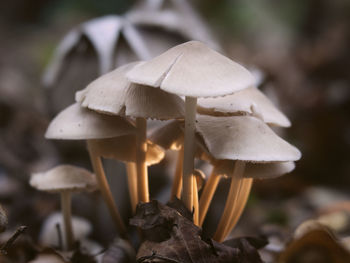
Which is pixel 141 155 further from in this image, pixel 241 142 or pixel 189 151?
pixel 241 142

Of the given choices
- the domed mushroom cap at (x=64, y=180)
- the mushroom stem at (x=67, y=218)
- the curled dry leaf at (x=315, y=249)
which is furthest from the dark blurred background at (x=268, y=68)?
the curled dry leaf at (x=315, y=249)

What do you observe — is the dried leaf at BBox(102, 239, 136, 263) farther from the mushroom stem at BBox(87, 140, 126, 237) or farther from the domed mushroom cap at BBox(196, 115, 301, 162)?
the domed mushroom cap at BBox(196, 115, 301, 162)

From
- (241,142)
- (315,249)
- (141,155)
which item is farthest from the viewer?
(141,155)

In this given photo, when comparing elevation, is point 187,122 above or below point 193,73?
below

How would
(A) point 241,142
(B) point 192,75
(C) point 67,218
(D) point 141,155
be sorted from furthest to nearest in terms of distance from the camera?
(C) point 67,218, (D) point 141,155, (A) point 241,142, (B) point 192,75

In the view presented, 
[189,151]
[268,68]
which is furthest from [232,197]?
[268,68]

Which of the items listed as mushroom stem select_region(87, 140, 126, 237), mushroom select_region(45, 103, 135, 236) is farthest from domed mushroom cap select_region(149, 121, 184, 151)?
mushroom stem select_region(87, 140, 126, 237)
